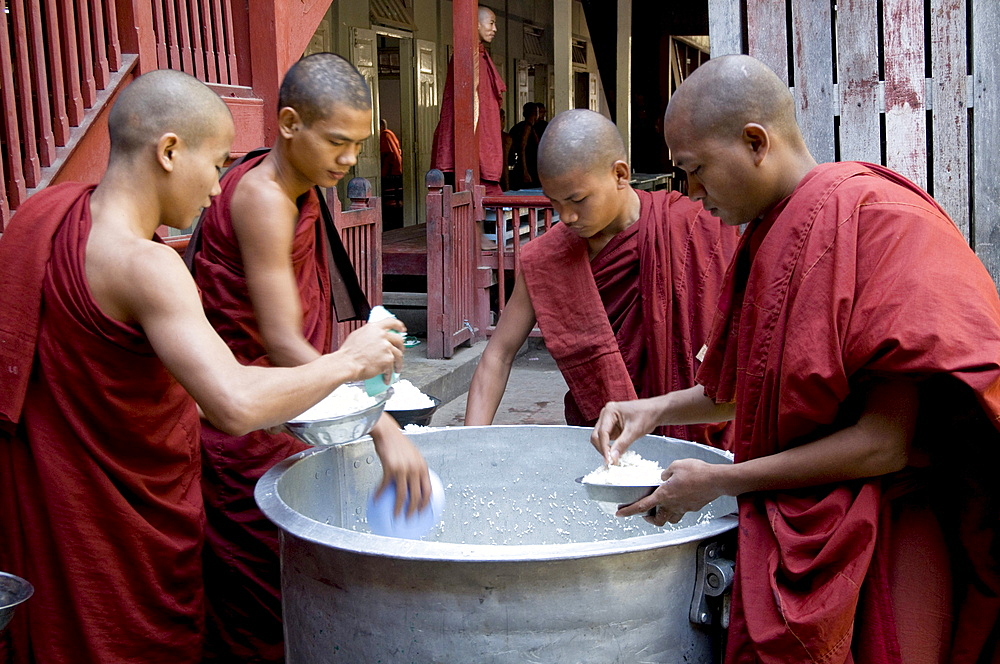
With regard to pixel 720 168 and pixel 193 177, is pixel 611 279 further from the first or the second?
pixel 193 177

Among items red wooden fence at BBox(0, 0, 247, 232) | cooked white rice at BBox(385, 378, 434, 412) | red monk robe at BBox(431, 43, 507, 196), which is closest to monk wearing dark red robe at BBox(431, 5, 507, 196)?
red monk robe at BBox(431, 43, 507, 196)

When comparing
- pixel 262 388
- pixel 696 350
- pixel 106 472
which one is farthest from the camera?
pixel 696 350

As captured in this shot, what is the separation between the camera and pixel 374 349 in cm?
204

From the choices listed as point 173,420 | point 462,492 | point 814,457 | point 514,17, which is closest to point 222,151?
point 173,420

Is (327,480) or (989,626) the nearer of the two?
(989,626)

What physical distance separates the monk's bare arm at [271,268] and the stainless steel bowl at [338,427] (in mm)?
361

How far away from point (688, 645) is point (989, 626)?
0.51 metres

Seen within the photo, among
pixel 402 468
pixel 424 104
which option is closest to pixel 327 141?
pixel 402 468

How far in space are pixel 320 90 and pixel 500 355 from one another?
0.91 m

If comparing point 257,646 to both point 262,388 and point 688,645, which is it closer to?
point 262,388

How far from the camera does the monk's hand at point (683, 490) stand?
1839 mm

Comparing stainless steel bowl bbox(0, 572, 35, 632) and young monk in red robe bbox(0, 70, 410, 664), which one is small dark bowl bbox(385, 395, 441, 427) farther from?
stainless steel bowl bbox(0, 572, 35, 632)

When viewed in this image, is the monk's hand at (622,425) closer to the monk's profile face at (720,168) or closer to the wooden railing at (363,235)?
the monk's profile face at (720,168)

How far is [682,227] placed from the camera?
2.88m
